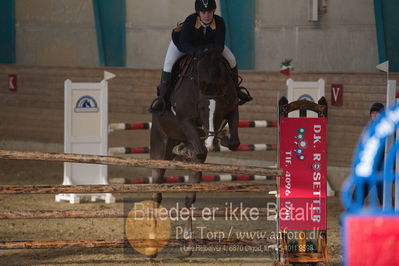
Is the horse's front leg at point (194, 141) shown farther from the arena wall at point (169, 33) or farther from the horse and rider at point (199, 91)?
the arena wall at point (169, 33)

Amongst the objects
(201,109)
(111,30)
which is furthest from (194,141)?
(111,30)

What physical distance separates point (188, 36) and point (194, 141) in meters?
0.83

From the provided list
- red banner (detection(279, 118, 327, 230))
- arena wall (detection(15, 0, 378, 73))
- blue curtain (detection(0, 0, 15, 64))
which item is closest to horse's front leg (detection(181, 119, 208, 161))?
red banner (detection(279, 118, 327, 230))

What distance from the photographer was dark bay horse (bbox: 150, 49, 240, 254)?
19.7 feet

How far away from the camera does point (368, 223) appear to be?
6.30ft

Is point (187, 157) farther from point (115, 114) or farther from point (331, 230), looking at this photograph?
point (115, 114)

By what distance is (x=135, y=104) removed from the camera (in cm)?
1235

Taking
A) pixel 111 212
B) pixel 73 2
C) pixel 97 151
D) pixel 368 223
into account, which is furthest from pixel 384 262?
pixel 73 2

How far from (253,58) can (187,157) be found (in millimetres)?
5507

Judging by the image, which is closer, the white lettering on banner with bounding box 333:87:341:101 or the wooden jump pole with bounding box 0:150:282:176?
the wooden jump pole with bounding box 0:150:282:176

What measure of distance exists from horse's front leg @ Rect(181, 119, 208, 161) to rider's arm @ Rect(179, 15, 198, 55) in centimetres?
55

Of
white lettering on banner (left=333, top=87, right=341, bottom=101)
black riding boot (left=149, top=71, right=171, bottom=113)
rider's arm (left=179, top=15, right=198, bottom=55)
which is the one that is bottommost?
black riding boot (left=149, top=71, right=171, bottom=113)

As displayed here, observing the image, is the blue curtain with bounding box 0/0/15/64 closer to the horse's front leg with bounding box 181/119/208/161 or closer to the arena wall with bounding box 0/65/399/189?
the arena wall with bounding box 0/65/399/189

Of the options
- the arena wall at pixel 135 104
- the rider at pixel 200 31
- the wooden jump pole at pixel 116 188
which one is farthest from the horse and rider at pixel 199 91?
the arena wall at pixel 135 104
